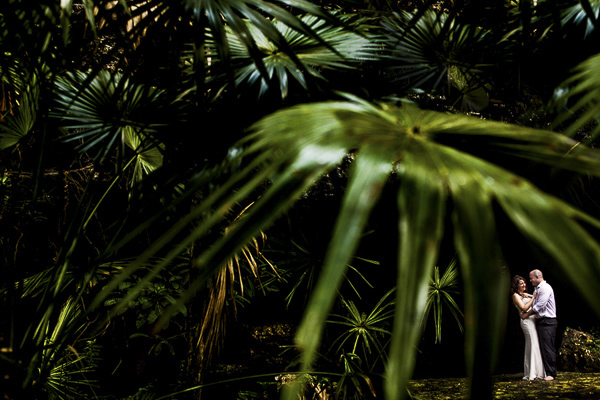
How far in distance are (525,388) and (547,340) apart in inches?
23.0

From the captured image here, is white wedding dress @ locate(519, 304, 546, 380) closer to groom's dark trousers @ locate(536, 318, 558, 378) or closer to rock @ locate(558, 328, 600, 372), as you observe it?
groom's dark trousers @ locate(536, 318, 558, 378)

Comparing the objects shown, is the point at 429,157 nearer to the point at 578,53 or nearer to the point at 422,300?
the point at 422,300

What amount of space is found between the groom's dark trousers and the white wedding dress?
6cm

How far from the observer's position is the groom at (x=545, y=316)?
3.63 meters

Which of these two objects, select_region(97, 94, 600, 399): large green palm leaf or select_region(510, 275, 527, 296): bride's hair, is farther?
select_region(510, 275, 527, 296): bride's hair

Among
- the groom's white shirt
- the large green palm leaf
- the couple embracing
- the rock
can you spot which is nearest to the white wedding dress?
the couple embracing

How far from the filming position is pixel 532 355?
12.0ft

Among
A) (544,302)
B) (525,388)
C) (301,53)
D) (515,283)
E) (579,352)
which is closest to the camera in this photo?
(301,53)

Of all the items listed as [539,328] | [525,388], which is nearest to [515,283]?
[539,328]

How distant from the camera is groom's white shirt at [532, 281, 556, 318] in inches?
142

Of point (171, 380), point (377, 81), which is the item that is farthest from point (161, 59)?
point (171, 380)

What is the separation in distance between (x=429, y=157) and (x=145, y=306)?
1.84 meters

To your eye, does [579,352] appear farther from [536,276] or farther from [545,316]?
[536,276]

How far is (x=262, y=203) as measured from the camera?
0.94ft
